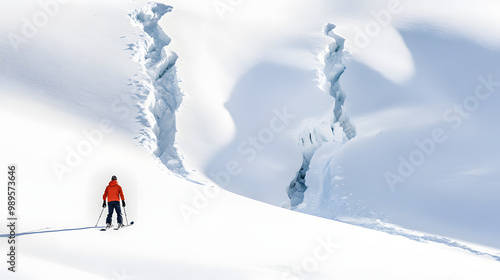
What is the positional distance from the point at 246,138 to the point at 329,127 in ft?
6.90

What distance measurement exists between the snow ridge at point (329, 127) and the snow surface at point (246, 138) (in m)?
0.09

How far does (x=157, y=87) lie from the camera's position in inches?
531

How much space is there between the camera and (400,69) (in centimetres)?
1537

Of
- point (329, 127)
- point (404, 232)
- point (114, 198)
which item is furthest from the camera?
point (329, 127)

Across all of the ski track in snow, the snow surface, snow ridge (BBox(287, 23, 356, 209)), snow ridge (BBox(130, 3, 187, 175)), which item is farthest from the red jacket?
snow ridge (BBox(287, 23, 356, 209))

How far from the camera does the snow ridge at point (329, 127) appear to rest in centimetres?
1328

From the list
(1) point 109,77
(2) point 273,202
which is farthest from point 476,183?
(1) point 109,77

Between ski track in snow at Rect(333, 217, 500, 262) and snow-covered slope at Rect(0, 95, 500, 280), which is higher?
snow-covered slope at Rect(0, 95, 500, 280)

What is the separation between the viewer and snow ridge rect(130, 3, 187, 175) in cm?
1173

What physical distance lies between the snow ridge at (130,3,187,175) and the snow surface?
0.16 ft

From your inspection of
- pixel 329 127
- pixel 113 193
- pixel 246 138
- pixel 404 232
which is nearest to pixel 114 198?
pixel 113 193

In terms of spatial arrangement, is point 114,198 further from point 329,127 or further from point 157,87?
point 329,127

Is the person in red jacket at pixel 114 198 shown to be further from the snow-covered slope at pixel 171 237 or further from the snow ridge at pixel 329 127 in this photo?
the snow ridge at pixel 329 127

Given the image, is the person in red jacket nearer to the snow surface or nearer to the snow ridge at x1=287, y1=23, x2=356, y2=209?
the snow surface
